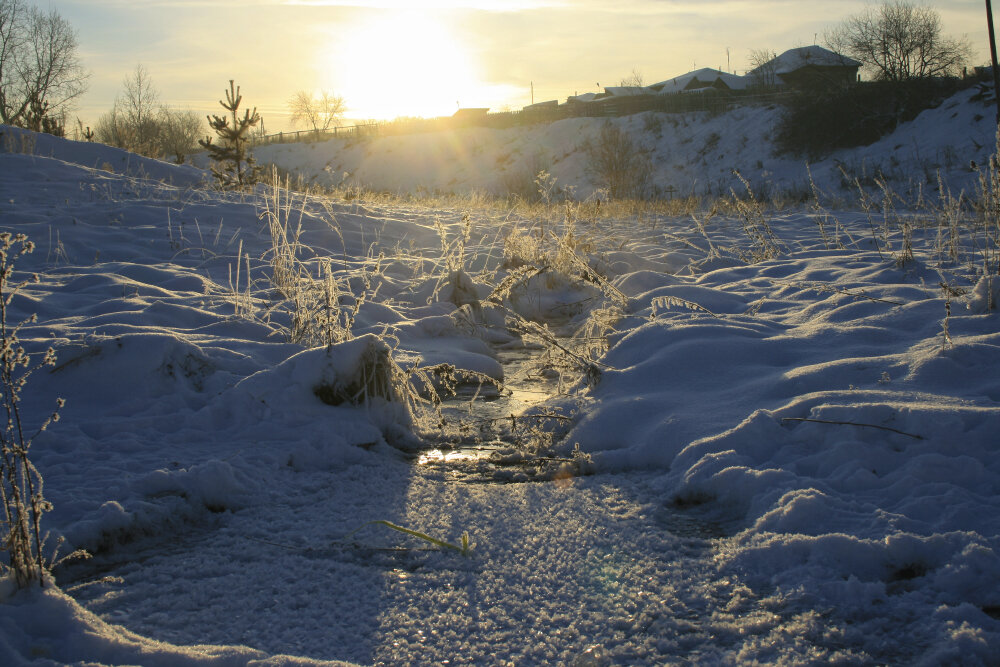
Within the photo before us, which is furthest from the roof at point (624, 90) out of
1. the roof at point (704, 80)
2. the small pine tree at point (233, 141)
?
the small pine tree at point (233, 141)

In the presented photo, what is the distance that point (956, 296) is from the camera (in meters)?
3.43

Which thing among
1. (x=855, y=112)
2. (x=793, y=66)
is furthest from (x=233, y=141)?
(x=793, y=66)

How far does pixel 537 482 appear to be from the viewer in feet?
7.97

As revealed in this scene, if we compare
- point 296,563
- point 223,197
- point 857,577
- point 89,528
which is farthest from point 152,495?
point 223,197

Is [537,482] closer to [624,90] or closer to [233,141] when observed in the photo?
[233,141]

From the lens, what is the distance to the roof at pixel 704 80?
4772cm

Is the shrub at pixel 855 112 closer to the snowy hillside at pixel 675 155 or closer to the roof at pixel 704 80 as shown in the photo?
the snowy hillside at pixel 675 155

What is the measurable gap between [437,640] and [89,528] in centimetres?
108

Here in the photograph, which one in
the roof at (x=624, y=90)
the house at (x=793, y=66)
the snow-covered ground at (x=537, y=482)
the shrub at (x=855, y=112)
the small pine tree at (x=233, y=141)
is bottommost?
the snow-covered ground at (x=537, y=482)

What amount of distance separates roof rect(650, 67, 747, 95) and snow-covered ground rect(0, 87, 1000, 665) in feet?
156

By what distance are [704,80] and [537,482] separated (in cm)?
5169

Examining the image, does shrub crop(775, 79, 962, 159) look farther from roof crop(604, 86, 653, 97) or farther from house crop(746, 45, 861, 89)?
roof crop(604, 86, 653, 97)

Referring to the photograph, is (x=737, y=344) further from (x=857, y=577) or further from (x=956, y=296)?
(x=857, y=577)

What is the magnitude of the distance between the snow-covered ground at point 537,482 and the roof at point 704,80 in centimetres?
4764
